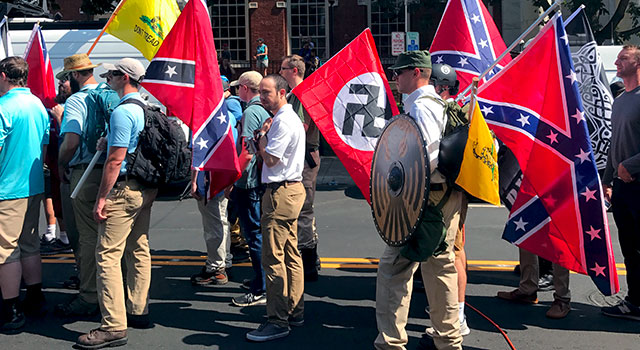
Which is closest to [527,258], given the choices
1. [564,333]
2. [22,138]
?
[564,333]

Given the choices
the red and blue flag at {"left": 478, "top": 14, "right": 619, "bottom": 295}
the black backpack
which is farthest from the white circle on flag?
the black backpack

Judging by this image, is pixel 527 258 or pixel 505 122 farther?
pixel 527 258

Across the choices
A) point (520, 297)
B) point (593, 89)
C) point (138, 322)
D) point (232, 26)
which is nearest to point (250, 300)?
point (138, 322)

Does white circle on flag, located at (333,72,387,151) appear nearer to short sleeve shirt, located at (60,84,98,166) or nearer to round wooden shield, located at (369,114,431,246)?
round wooden shield, located at (369,114,431,246)

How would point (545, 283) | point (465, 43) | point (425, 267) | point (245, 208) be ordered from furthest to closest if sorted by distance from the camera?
1. point (465, 43)
2. point (545, 283)
3. point (245, 208)
4. point (425, 267)

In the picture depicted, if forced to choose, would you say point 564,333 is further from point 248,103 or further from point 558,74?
point 248,103

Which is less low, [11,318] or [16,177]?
[16,177]

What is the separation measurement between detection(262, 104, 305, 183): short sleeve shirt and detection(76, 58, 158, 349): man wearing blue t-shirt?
92cm

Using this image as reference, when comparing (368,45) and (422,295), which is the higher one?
(368,45)

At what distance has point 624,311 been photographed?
554 centimetres

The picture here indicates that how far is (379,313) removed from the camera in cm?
453

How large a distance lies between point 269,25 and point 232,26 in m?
1.58

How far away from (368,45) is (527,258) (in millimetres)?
2207

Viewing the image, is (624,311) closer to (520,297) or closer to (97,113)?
(520,297)
